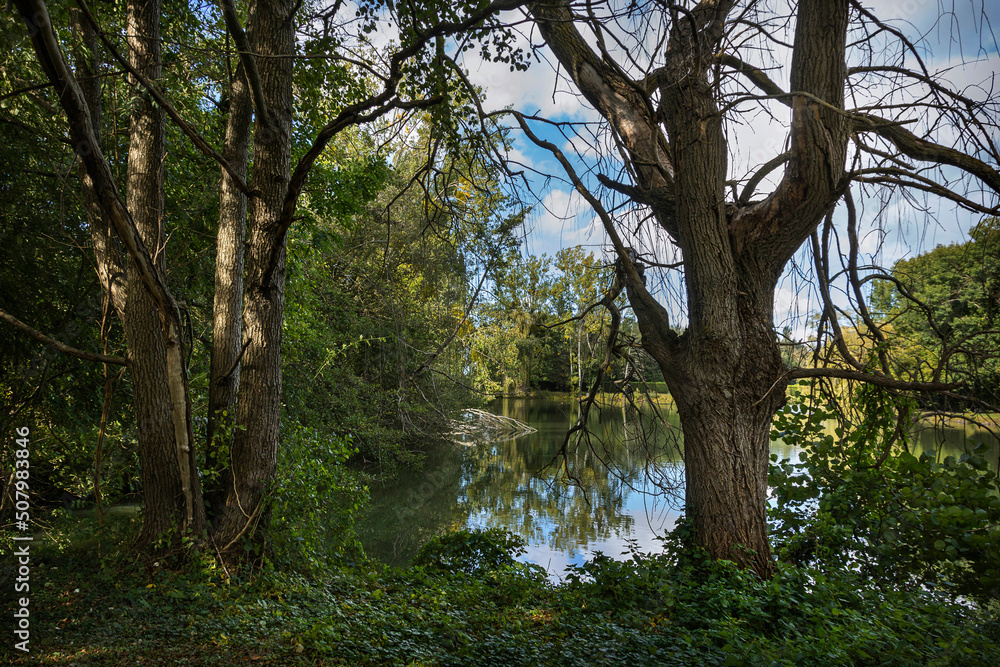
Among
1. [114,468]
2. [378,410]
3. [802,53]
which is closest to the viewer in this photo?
[802,53]

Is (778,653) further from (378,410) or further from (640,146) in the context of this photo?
(378,410)

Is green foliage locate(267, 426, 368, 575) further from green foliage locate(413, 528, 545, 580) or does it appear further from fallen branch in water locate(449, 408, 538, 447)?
fallen branch in water locate(449, 408, 538, 447)

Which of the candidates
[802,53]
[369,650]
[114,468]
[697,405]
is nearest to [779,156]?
[802,53]

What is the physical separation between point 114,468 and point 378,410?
17.9 ft

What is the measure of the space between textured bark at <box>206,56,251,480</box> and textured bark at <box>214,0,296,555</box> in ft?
0.62

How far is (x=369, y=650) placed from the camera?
112 inches

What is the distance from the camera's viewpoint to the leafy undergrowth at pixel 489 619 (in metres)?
2.73

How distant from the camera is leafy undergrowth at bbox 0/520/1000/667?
2.73 m

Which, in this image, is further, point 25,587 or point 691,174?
point 691,174

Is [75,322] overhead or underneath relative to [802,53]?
underneath

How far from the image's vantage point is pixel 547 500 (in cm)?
994

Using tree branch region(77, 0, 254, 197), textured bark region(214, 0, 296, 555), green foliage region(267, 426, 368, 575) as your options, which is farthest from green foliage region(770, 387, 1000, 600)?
tree branch region(77, 0, 254, 197)

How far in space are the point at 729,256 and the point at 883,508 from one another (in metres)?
2.37

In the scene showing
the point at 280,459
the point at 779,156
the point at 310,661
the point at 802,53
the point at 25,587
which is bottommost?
the point at 310,661
